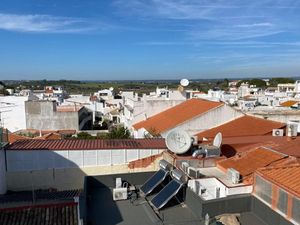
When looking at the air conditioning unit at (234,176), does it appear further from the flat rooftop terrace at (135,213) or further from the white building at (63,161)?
the white building at (63,161)

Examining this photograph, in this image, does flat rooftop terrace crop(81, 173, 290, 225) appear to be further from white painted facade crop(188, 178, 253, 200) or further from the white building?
the white building

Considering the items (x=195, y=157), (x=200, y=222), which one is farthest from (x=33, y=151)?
(x=200, y=222)

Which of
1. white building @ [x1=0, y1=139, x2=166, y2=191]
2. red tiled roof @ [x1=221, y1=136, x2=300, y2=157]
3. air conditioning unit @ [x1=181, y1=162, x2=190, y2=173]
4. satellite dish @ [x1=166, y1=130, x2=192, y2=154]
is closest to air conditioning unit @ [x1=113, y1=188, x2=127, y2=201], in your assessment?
air conditioning unit @ [x1=181, y1=162, x2=190, y2=173]

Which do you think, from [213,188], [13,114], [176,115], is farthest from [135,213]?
[13,114]

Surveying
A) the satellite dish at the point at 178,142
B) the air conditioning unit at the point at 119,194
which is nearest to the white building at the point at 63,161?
the satellite dish at the point at 178,142

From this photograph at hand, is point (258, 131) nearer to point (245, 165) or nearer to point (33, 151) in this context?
point (245, 165)
